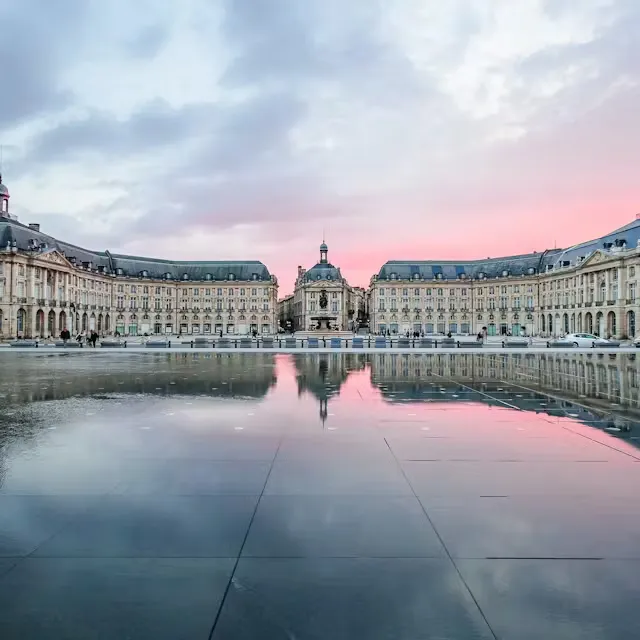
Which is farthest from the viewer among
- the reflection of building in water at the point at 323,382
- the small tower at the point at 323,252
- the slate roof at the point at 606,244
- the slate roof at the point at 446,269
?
the small tower at the point at 323,252

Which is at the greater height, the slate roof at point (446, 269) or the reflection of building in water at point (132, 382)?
the slate roof at point (446, 269)

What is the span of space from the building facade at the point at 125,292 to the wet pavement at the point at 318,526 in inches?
3209

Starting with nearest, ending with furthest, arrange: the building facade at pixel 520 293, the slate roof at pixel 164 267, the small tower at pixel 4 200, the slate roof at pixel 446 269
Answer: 1. the building facade at pixel 520 293
2. the small tower at pixel 4 200
3. the slate roof at pixel 164 267
4. the slate roof at pixel 446 269

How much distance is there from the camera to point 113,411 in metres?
Answer: 13.4

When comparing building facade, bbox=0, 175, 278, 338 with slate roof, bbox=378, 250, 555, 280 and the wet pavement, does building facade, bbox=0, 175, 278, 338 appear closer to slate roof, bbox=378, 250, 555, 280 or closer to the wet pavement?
slate roof, bbox=378, 250, 555, 280

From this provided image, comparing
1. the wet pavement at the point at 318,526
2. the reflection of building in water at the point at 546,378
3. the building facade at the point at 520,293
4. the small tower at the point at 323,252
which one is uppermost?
the small tower at the point at 323,252

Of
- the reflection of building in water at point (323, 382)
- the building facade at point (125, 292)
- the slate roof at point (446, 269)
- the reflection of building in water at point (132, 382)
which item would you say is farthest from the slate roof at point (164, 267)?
the reflection of building in water at point (323, 382)

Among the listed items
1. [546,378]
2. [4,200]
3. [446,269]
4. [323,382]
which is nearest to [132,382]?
[323,382]

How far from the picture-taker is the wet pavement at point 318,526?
414cm

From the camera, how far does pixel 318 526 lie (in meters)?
5.85

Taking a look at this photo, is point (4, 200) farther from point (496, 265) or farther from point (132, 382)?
point (496, 265)

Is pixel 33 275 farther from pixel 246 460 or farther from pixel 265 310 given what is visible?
pixel 246 460

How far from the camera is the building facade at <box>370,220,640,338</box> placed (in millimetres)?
80562

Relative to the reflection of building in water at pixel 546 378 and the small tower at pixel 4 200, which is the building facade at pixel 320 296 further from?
the reflection of building in water at pixel 546 378
